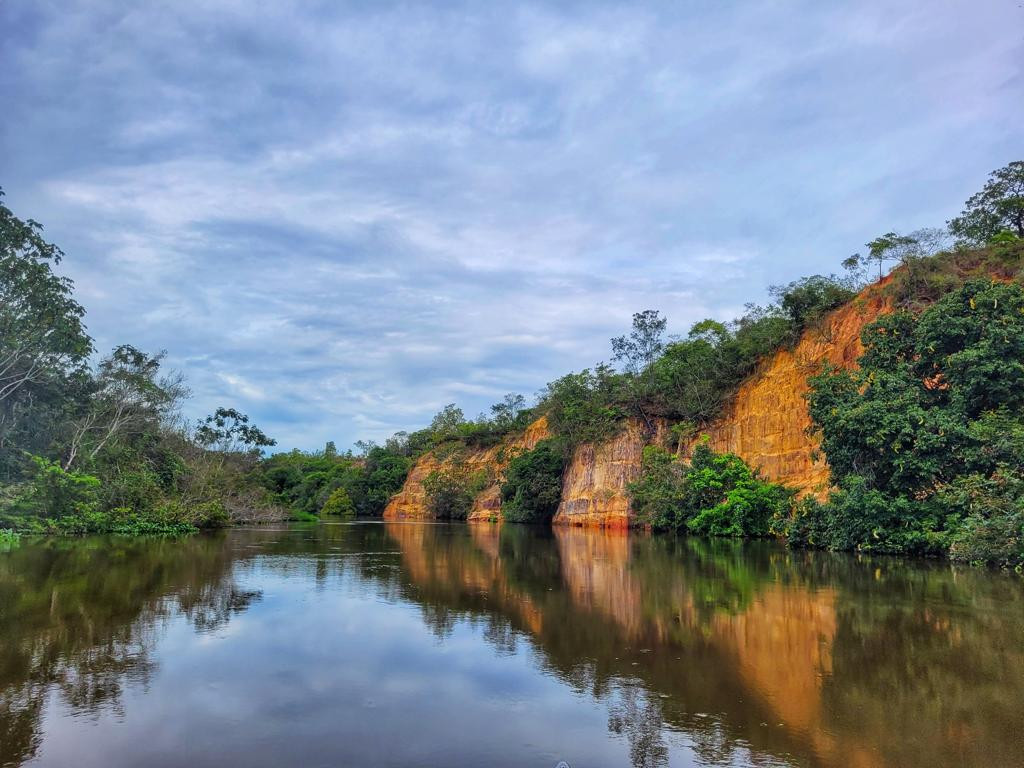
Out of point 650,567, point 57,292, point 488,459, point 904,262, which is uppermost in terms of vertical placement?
point 904,262

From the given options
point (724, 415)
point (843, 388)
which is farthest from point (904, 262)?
point (724, 415)

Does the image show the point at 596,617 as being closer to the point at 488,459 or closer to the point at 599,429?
the point at 599,429

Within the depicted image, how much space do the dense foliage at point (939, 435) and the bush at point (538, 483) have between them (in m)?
29.3

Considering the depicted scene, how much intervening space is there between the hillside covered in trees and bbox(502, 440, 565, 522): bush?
0.13m

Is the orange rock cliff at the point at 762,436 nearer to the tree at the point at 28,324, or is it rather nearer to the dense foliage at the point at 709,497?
the dense foliage at the point at 709,497

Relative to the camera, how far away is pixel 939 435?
19344 millimetres

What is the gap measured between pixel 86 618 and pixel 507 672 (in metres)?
6.72

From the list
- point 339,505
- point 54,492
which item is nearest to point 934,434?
point 54,492

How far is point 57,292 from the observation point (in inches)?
1049

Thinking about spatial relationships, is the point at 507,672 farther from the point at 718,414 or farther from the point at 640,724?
the point at 718,414

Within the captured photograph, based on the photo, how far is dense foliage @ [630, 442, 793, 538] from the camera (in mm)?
31297

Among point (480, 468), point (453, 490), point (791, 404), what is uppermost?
point (791, 404)

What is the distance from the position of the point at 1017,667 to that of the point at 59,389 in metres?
35.5

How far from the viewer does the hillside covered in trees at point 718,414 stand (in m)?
19.4
